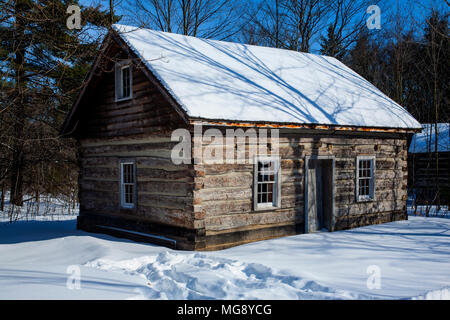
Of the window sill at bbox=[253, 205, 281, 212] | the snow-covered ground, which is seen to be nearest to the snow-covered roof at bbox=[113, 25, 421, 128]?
the window sill at bbox=[253, 205, 281, 212]

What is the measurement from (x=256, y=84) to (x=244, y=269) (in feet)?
21.2

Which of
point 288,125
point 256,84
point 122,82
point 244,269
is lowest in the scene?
point 244,269

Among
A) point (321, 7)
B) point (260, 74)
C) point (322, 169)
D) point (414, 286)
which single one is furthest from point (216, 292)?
point (321, 7)

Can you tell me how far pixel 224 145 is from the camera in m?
10.7

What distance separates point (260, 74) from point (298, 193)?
416cm

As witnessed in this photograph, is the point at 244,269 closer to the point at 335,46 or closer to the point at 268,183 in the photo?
the point at 268,183

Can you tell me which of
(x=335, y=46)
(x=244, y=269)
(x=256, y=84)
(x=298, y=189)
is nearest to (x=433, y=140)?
(x=335, y=46)

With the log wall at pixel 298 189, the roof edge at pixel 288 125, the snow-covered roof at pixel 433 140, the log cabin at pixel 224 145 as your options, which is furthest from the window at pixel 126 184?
the snow-covered roof at pixel 433 140

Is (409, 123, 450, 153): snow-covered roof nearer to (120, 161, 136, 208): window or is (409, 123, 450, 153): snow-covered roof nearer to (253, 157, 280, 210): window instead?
(253, 157, 280, 210): window

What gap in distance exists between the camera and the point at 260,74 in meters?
13.8

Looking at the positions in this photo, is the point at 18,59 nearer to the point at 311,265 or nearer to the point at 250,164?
the point at 250,164

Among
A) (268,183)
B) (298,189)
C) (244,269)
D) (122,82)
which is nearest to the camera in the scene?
(244,269)

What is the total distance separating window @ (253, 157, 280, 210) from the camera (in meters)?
11.6

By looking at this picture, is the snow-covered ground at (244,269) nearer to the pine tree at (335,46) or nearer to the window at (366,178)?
the window at (366,178)
